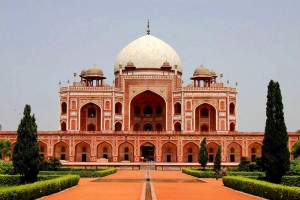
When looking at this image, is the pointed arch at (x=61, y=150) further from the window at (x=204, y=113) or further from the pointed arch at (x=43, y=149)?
the window at (x=204, y=113)

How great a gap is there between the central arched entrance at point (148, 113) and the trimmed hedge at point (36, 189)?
31.8m

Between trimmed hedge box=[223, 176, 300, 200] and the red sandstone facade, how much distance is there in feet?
79.4

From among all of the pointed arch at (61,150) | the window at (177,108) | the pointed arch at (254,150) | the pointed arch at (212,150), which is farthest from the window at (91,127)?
the pointed arch at (254,150)

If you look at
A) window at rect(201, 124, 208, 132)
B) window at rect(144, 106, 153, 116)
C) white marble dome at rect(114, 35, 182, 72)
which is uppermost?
white marble dome at rect(114, 35, 182, 72)

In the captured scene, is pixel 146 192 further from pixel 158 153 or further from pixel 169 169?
pixel 158 153

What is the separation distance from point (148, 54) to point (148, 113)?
599 cm

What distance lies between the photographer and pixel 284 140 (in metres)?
19.3

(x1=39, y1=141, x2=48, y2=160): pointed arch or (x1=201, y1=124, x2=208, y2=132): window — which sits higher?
(x1=201, y1=124, x2=208, y2=132): window

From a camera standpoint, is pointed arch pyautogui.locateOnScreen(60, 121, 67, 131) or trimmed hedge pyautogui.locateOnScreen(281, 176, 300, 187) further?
pointed arch pyautogui.locateOnScreen(60, 121, 67, 131)

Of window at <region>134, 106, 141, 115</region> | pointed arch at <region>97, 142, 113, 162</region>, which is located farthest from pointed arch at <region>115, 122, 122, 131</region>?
window at <region>134, 106, 141, 115</region>

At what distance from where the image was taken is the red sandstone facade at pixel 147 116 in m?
44.2

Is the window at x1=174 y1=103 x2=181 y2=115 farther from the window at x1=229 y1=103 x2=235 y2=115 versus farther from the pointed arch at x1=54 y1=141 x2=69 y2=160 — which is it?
the pointed arch at x1=54 y1=141 x2=69 y2=160

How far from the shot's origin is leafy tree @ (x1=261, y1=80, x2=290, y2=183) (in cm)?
1886

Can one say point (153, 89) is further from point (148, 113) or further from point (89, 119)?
point (89, 119)
